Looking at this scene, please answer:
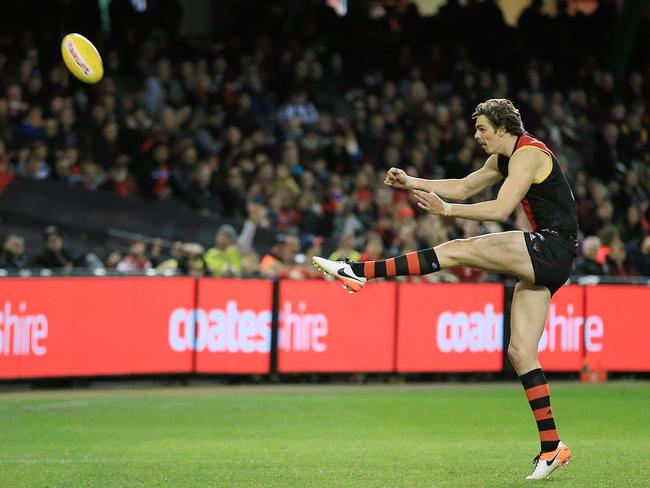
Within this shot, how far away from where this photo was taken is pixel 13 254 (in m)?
16.2

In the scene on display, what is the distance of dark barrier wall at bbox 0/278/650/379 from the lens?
15.6 m

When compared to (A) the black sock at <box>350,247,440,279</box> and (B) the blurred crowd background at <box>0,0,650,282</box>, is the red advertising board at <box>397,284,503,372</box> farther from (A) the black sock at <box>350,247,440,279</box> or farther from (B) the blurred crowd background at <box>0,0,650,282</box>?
(A) the black sock at <box>350,247,440,279</box>

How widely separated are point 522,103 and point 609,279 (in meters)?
8.34

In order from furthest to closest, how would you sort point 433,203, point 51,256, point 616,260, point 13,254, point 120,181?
point 120,181 < point 616,260 < point 51,256 < point 13,254 < point 433,203

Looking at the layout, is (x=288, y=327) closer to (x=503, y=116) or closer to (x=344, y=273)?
(x=344, y=273)

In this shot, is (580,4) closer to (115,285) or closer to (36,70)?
(36,70)

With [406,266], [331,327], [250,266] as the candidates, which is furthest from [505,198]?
[250,266]

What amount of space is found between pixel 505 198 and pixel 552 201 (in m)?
0.47

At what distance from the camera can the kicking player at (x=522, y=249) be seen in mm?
8500

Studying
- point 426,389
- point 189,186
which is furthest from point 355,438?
point 189,186

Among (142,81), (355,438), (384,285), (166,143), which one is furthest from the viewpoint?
(142,81)

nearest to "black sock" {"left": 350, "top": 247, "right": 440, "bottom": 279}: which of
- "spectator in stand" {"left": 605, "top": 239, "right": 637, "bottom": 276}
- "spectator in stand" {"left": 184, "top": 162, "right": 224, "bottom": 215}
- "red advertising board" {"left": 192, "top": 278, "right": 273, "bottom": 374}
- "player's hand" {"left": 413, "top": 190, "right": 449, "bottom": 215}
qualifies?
"player's hand" {"left": 413, "top": 190, "right": 449, "bottom": 215}

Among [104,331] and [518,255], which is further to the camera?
[104,331]

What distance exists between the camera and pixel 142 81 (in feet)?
70.8
